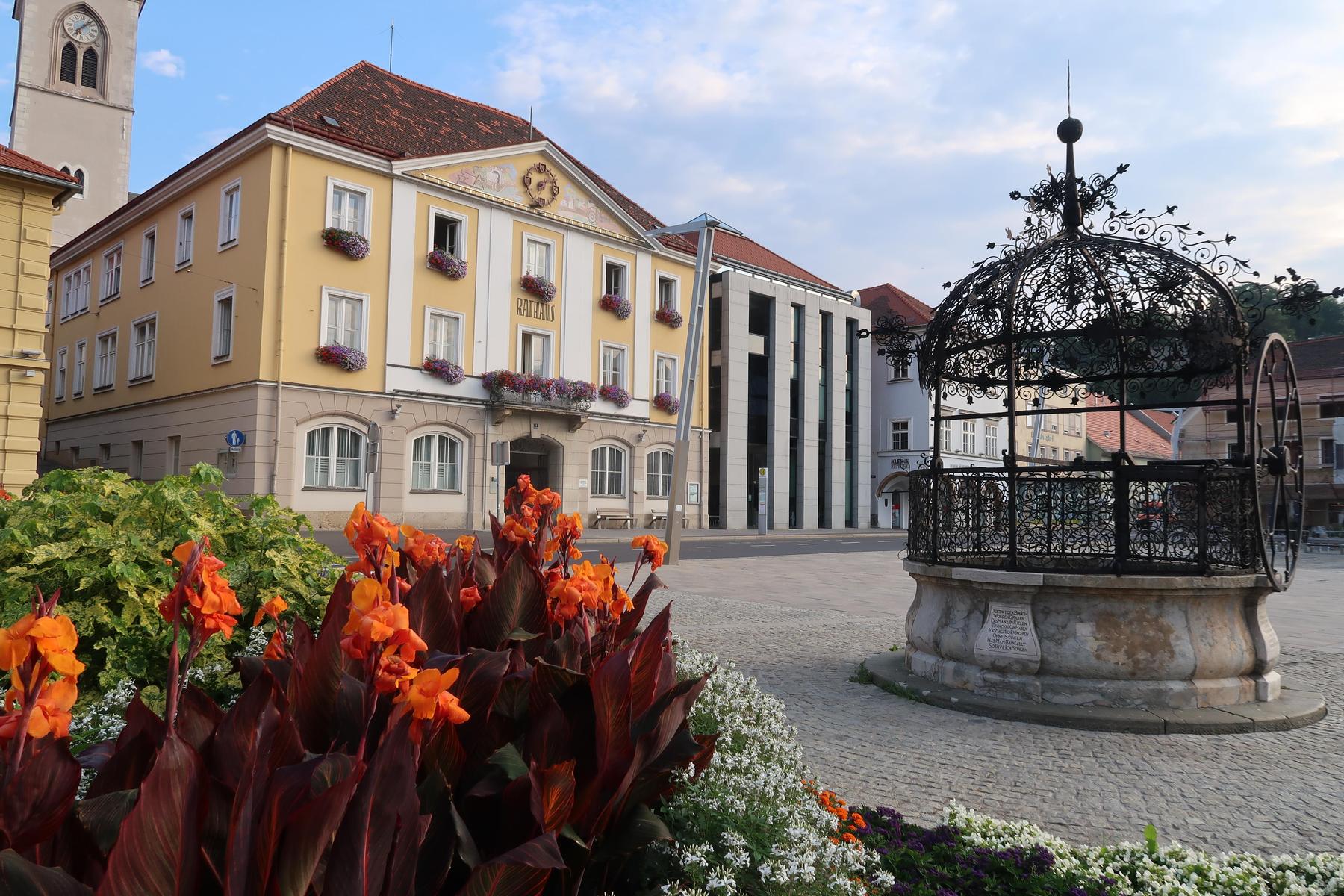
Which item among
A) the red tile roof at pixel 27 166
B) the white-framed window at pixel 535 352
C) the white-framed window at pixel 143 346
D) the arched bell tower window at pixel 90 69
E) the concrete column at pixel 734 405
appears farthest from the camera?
the arched bell tower window at pixel 90 69

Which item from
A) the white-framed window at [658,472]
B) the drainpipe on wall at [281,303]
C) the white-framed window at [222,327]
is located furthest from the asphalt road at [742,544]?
the white-framed window at [222,327]

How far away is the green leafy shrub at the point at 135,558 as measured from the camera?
13.2ft

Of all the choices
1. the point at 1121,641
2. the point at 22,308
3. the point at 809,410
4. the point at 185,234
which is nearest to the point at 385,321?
the point at 185,234

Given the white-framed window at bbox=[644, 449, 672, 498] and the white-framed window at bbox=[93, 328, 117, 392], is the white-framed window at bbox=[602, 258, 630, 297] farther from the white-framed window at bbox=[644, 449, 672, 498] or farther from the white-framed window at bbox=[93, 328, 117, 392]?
the white-framed window at bbox=[93, 328, 117, 392]

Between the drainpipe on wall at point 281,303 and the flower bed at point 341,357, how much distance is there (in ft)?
3.41

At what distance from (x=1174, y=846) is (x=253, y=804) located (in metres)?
3.44

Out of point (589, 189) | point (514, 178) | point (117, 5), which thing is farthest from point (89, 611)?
point (117, 5)

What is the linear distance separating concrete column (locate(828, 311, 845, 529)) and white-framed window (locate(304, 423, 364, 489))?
947 inches

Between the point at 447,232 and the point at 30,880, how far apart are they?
101 feet

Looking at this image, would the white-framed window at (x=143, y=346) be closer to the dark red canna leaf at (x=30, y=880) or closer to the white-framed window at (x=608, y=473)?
the white-framed window at (x=608, y=473)

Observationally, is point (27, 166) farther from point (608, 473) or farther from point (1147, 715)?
point (1147, 715)

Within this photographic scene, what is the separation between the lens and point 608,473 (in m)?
34.4

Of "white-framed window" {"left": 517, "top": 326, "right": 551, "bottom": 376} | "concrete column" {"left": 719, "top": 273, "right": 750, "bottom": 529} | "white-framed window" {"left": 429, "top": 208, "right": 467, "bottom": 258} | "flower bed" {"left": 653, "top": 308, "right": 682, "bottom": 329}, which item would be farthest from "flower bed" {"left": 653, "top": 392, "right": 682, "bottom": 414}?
"white-framed window" {"left": 429, "top": 208, "right": 467, "bottom": 258}

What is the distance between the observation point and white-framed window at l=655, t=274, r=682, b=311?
3666cm
